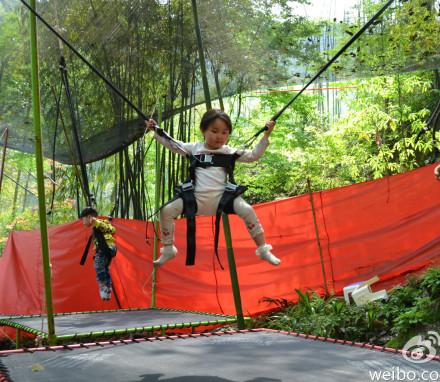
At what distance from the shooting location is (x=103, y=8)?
5.14 meters

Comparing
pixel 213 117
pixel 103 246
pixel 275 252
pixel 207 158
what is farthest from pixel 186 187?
pixel 103 246

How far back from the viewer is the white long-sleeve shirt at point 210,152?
97.0 inches

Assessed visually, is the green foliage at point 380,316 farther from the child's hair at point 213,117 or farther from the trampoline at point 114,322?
the child's hair at point 213,117

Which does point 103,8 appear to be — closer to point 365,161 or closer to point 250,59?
point 250,59

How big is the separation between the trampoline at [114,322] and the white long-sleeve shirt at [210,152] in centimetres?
147

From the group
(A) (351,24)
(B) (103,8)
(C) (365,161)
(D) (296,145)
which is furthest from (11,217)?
(A) (351,24)

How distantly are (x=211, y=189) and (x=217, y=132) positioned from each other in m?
0.24

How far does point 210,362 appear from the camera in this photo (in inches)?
92.9

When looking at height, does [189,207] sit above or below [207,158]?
below

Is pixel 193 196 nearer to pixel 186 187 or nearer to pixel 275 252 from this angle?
pixel 186 187

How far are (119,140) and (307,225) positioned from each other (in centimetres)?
203

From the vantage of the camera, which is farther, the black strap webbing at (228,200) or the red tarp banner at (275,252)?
the red tarp banner at (275,252)

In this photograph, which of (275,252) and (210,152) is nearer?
(210,152)

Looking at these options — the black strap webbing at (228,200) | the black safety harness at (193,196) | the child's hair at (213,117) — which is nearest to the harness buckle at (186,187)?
the black safety harness at (193,196)
